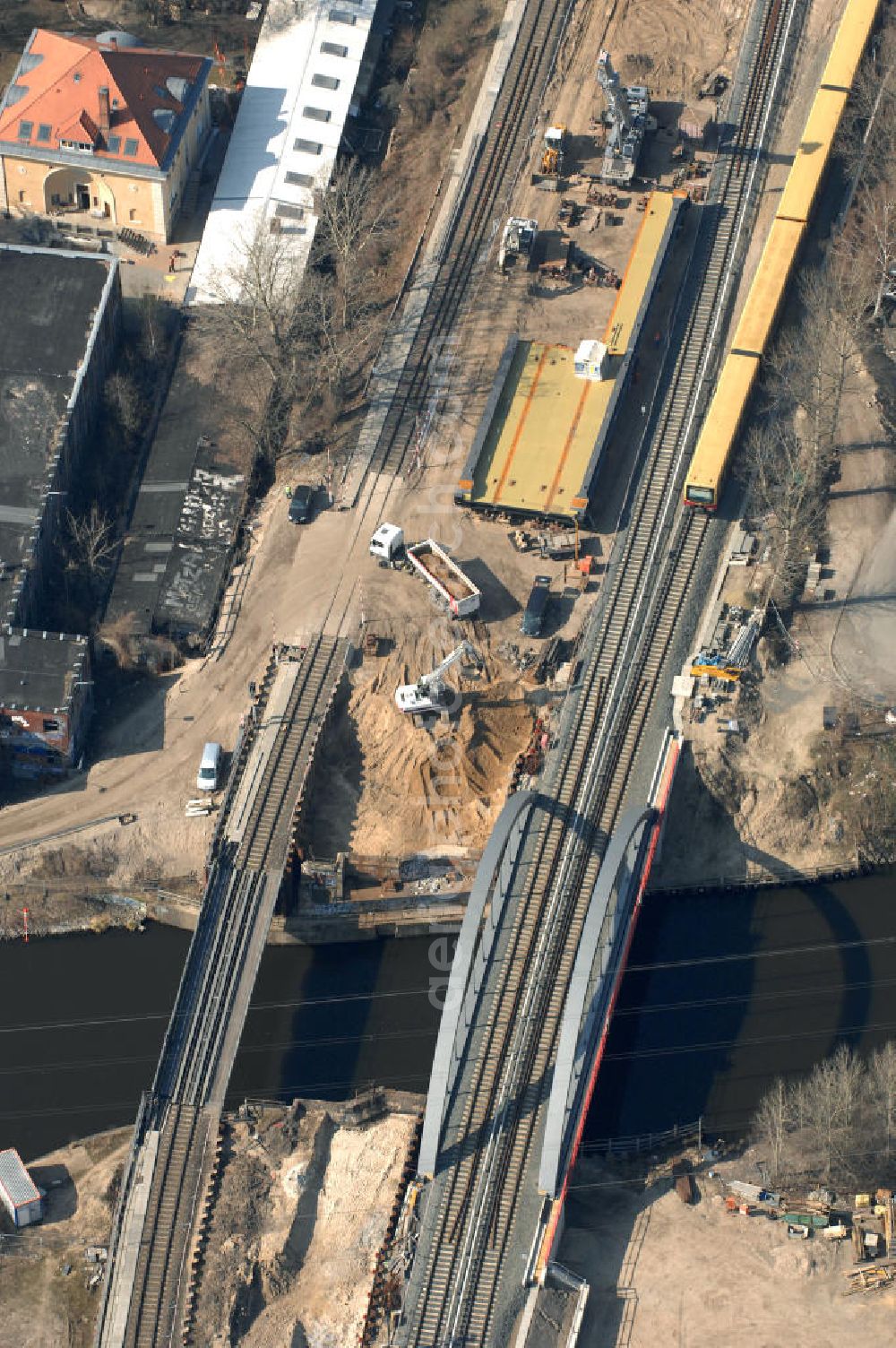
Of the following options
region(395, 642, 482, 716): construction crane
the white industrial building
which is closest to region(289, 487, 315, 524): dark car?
region(395, 642, 482, 716): construction crane

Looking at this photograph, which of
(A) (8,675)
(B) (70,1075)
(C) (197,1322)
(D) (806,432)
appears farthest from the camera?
(D) (806,432)

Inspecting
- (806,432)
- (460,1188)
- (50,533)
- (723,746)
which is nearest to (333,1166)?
(460,1188)

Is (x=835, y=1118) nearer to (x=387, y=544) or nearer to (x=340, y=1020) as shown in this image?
(x=340, y=1020)

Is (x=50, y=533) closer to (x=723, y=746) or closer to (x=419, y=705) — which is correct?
(x=419, y=705)

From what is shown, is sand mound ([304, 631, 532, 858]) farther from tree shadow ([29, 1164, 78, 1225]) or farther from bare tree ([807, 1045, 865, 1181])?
bare tree ([807, 1045, 865, 1181])

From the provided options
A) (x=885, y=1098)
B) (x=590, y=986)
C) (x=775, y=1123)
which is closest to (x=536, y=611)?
(x=590, y=986)

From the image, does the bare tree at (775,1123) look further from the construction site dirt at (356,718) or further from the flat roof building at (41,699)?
the flat roof building at (41,699)

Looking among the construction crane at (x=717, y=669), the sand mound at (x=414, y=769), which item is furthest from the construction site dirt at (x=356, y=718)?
the construction crane at (x=717, y=669)
